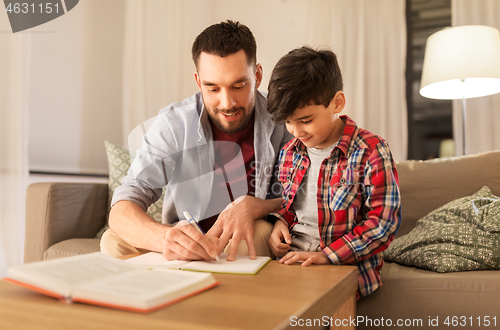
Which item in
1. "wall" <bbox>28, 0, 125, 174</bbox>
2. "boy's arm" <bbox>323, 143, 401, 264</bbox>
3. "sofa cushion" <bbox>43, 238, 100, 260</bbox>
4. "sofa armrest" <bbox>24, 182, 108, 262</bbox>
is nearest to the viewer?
"boy's arm" <bbox>323, 143, 401, 264</bbox>

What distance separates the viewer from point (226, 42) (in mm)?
1280

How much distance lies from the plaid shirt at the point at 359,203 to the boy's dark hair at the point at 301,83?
12cm

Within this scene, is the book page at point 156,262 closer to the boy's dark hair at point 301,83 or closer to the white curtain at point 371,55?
the boy's dark hair at point 301,83

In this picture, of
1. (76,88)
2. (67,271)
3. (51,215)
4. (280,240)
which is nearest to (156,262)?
(67,271)

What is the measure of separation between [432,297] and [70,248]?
4.42 feet

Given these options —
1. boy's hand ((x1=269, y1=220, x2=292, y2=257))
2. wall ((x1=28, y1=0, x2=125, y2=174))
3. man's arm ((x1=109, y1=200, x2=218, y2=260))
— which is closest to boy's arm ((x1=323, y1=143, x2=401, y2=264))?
boy's hand ((x1=269, y1=220, x2=292, y2=257))

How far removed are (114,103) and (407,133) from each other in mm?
2066

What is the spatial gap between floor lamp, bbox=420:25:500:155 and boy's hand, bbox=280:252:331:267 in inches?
62.3

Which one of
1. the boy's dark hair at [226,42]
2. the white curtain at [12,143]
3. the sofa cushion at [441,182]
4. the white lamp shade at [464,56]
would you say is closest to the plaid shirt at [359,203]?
the boy's dark hair at [226,42]

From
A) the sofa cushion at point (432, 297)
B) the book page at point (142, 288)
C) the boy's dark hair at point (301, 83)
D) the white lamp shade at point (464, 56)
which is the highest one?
the white lamp shade at point (464, 56)

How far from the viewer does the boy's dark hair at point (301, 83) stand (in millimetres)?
963

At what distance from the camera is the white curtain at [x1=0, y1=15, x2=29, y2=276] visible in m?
1.91

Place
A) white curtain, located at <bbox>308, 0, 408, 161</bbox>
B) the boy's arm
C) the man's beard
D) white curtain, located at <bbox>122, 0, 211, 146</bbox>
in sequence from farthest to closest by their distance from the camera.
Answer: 1. white curtain, located at <bbox>308, 0, 408, 161</bbox>
2. white curtain, located at <bbox>122, 0, 211, 146</bbox>
3. the man's beard
4. the boy's arm

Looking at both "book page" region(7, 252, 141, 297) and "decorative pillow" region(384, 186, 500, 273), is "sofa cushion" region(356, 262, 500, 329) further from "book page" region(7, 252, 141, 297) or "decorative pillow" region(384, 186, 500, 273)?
"book page" region(7, 252, 141, 297)
